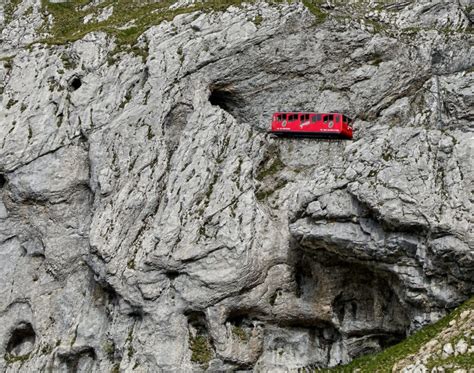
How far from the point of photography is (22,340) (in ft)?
89.8

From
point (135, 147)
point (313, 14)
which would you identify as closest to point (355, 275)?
point (135, 147)

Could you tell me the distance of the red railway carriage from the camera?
26.5m

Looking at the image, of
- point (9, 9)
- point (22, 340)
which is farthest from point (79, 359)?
point (9, 9)

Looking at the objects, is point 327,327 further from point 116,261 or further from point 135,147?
point 135,147

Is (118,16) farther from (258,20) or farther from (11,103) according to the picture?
(258,20)

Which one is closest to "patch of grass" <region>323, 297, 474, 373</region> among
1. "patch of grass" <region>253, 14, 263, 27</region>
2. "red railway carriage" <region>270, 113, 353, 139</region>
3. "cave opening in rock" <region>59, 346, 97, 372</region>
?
"red railway carriage" <region>270, 113, 353, 139</region>

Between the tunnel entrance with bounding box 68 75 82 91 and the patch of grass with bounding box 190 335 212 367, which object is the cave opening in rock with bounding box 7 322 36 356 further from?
the tunnel entrance with bounding box 68 75 82 91

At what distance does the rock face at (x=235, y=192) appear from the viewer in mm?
20953

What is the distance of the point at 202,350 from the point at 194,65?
15.0 meters

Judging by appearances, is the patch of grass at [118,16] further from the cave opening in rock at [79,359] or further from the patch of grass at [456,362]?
the patch of grass at [456,362]

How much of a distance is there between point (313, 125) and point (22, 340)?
61.5 feet

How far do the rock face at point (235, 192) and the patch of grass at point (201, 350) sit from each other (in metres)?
0.09

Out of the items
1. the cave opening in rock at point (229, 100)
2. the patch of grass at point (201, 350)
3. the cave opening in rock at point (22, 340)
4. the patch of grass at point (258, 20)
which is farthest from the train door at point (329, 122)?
the cave opening in rock at point (22, 340)

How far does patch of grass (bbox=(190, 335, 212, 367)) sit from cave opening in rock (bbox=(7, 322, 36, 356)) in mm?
9464
